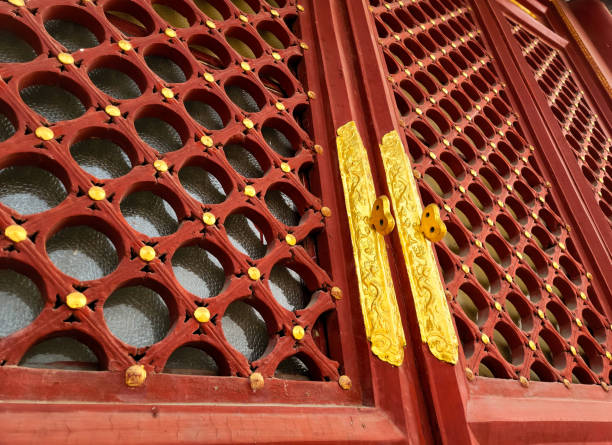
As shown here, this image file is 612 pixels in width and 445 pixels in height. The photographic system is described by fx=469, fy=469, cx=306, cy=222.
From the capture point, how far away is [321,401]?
70cm

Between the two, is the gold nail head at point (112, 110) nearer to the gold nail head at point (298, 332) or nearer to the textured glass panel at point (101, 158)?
the textured glass panel at point (101, 158)

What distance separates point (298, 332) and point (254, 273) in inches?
4.7

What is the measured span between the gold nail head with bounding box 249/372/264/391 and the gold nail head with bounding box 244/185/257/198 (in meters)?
0.32

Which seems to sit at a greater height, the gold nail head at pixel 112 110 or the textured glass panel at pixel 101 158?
the gold nail head at pixel 112 110

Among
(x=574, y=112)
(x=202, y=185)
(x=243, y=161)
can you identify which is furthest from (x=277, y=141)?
(x=574, y=112)

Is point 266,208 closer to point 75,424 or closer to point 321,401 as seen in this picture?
point 321,401

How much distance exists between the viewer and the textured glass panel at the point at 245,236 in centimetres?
85

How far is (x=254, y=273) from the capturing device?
2.50ft

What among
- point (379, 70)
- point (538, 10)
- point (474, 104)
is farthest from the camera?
point (538, 10)

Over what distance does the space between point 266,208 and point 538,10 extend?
271 cm

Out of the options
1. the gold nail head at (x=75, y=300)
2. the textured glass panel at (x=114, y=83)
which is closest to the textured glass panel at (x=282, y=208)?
the textured glass panel at (x=114, y=83)

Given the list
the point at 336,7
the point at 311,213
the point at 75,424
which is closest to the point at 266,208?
the point at 311,213

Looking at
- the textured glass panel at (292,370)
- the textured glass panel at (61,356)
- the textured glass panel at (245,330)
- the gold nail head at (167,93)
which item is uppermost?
the gold nail head at (167,93)

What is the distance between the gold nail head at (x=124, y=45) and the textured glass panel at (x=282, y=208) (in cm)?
37
